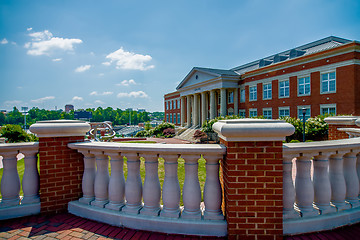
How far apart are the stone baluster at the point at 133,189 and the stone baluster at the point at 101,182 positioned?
0.41 m

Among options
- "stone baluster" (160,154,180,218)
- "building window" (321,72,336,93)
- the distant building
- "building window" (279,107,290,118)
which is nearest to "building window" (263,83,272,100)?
A: "building window" (279,107,290,118)

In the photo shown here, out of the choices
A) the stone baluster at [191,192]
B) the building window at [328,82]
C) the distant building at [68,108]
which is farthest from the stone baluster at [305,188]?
the distant building at [68,108]

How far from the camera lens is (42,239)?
2543 mm

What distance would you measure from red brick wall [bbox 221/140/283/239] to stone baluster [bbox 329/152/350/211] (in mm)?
912

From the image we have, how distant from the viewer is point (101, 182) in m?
3.03

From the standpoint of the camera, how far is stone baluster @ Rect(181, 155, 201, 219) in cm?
260

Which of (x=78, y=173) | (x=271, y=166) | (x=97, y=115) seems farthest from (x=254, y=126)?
(x=97, y=115)

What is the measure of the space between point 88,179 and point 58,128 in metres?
0.90

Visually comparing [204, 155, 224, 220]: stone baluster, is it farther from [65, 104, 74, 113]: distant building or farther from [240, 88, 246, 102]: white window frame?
[65, 104, 74, 113]: distant building

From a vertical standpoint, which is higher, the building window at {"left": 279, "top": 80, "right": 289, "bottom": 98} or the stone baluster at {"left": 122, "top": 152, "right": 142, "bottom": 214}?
the building window at {"left": 279, "top": 80, "right": 289, "bottom": 98}

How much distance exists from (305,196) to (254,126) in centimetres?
119

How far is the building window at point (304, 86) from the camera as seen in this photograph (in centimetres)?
2527

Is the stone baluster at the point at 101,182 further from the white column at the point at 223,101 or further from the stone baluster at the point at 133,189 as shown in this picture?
the white column at the point at 223,101

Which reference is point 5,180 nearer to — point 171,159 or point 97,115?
point 171,159
